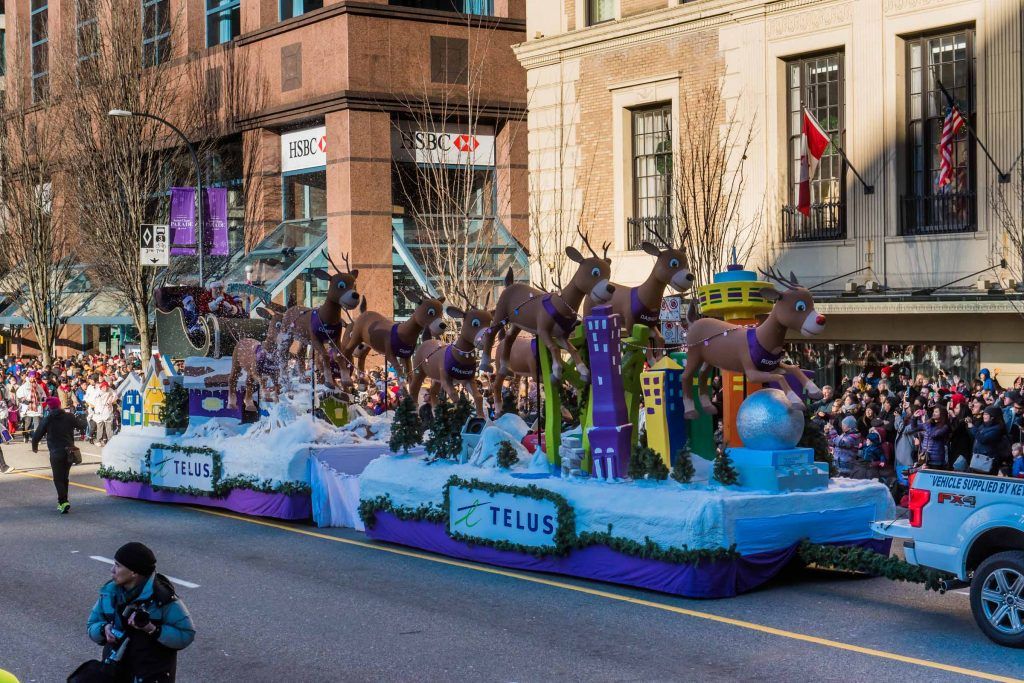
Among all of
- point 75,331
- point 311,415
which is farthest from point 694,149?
point 75,331

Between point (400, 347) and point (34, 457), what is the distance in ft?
47.8

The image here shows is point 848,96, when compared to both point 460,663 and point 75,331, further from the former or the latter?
point 75,331

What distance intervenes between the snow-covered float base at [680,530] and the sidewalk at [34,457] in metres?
15.2

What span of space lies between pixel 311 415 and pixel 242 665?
8.49 meters

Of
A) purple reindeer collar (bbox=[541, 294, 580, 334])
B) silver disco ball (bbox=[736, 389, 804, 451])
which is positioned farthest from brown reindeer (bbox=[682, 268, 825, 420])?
purple reindeer collar (bbox=[541, 294, 580, 334])

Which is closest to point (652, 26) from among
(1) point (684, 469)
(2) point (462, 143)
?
(2) point (462, 143)

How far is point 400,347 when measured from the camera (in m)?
18.4

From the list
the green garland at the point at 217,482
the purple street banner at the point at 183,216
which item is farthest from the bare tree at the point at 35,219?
the green garland at the point at 217,482

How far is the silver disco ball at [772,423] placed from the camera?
12344mm

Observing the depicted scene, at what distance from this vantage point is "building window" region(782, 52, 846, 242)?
24125mm

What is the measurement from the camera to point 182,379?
2100cm

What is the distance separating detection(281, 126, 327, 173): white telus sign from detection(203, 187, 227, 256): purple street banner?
2.95m

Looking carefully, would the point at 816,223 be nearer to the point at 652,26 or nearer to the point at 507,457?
the point at 652,26

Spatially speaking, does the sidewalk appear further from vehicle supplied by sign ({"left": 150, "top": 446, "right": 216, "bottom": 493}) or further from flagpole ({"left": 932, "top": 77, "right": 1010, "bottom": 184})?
flagpole ({"left": 932, "top": 77, "right": 1010, "bottom": 184})
